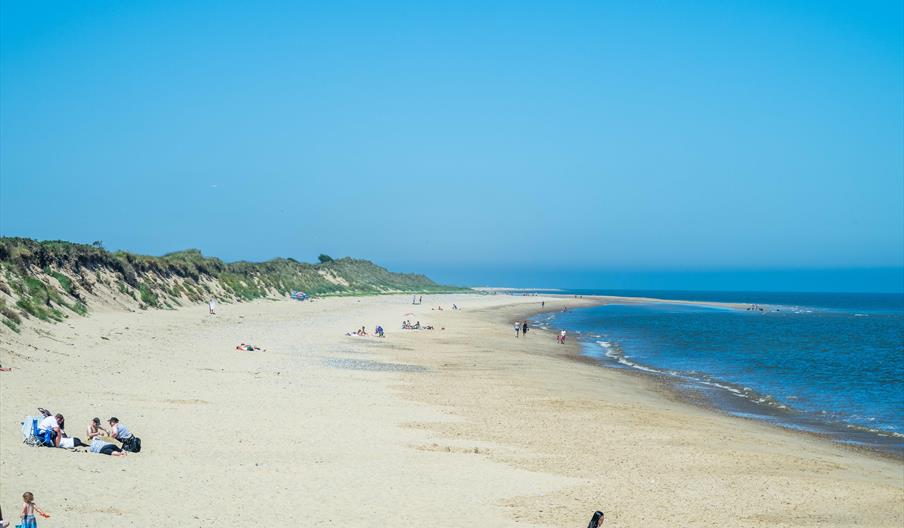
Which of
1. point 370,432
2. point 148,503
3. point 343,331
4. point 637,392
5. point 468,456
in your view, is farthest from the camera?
point 343,331

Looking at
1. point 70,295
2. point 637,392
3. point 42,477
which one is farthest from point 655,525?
point 70,295

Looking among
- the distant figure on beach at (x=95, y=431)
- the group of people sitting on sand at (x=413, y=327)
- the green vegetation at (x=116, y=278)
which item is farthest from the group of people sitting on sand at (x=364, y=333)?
the distant figure on beach at (x=95, y=431)

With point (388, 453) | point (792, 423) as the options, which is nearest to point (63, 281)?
point (388, 453)

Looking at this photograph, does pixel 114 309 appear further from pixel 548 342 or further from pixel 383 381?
pixel 548 342

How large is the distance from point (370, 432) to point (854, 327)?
7330cm

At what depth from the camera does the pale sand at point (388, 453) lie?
1107cm

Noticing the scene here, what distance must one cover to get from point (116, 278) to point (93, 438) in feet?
110

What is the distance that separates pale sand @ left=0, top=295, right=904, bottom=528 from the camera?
11070mm

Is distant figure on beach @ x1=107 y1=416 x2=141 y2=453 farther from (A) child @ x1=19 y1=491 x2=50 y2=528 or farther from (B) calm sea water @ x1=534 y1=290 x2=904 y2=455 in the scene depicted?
(B) calm sea water @ x1=534 y1=290 x2=904 y2=455

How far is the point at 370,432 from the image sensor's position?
631 inches

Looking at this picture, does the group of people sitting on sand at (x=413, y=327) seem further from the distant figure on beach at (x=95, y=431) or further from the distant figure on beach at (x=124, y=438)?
the distant figure on beach at (x=124, y=438)

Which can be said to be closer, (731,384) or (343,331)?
(731,384)

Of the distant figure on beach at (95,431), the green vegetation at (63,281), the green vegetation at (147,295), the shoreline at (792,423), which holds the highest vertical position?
the green vegetation at (63,281)

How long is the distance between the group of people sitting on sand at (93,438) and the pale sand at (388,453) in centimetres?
29
